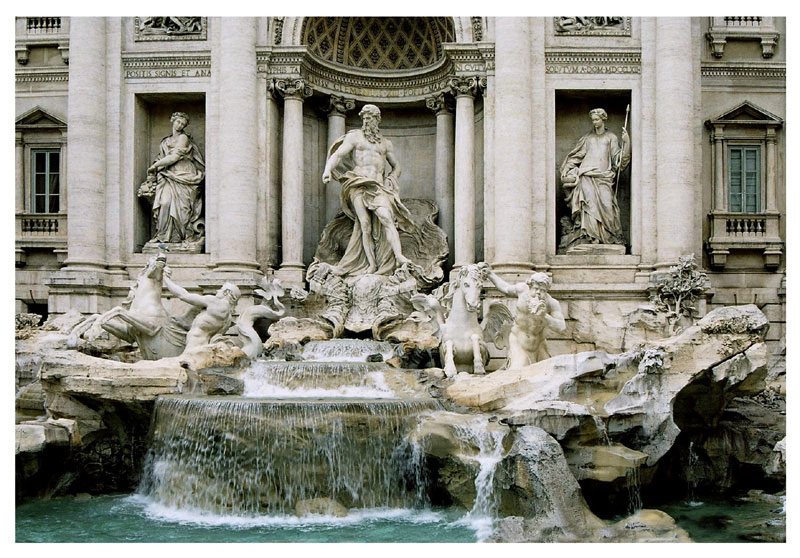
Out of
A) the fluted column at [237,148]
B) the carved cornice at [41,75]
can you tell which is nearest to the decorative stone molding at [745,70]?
the fluted column at [237,148]

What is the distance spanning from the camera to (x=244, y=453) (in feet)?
35.3

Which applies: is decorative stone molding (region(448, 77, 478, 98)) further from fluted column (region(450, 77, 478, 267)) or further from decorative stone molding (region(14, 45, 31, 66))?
decorative stone molding (region(14, 45, 31, 66))

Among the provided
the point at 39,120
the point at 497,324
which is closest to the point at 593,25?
the point at 497,324

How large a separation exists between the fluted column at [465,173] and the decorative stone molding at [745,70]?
492cm

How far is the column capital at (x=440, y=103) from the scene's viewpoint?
693 inches

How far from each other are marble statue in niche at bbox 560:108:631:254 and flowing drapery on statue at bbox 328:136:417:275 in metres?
3.30

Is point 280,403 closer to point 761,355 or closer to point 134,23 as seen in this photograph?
point 761,355

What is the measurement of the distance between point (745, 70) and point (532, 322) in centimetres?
846

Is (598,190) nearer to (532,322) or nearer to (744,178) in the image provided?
(744,178)

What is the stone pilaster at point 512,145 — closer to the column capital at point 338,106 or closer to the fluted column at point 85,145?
the column capital at point 338,106

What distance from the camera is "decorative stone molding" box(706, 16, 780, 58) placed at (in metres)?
17.2

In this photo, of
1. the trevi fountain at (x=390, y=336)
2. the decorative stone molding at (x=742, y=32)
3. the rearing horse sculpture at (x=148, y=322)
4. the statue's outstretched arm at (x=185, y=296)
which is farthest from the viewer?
the decorative stone molding at (x=742, y=32)

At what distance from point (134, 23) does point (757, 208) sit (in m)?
13.3

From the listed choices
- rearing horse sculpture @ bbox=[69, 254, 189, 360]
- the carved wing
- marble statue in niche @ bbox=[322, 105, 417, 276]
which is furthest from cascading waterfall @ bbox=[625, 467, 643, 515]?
rearing horse sculpture @ bbox=[69, 254, 189, 360]
